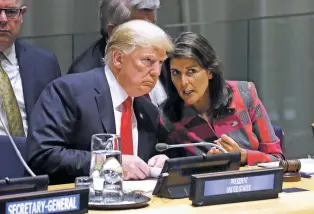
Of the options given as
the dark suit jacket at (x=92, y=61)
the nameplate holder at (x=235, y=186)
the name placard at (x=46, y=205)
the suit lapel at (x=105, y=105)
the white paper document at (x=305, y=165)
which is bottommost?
the white paper document at (x=305, y=165)

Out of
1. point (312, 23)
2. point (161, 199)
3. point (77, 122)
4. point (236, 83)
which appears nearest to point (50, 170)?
point (77, 122)

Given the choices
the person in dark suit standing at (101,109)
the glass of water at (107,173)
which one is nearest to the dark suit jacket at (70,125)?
the person in dark suit standing at (101,109)

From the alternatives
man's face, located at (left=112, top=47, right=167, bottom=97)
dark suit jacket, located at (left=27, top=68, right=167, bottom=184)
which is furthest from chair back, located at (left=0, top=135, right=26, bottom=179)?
man's face, located at (left=112, top=47, right=167, bottom=97)

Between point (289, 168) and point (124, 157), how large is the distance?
26.1 inches

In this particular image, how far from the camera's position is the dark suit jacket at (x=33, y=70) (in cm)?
403

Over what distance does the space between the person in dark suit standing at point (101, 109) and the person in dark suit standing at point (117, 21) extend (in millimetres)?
601

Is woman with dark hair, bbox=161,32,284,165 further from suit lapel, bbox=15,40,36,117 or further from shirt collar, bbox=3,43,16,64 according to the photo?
shirt collar, bbox=3,43,16,64

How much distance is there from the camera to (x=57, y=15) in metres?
7.25

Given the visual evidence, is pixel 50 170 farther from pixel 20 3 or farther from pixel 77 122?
pixel 20 3

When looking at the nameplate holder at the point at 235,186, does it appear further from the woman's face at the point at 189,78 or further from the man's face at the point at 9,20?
the man's face at the point at 9,20

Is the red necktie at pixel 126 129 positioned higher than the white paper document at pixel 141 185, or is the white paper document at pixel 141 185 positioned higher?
the red necktie at pixel 126 129

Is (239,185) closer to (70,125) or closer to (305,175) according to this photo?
(305,175)

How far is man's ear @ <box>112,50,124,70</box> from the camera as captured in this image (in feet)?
10.8

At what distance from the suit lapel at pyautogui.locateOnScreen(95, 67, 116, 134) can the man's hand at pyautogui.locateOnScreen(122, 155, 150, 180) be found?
23 cm
